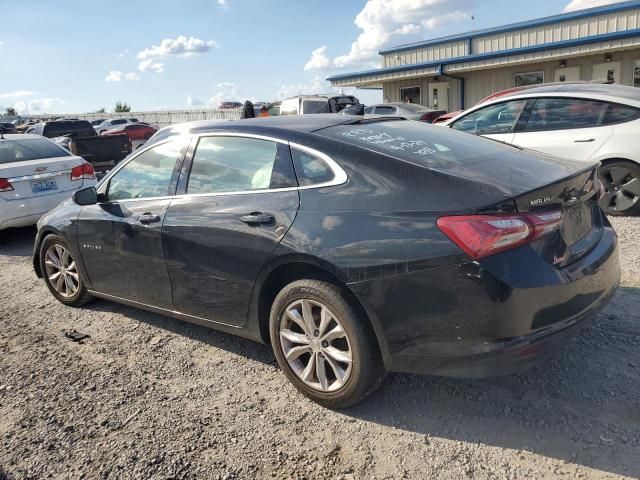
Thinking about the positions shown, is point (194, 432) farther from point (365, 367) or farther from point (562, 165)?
point (562, 165)

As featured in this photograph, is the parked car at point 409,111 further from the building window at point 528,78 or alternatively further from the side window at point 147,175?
the side window at point 147,175

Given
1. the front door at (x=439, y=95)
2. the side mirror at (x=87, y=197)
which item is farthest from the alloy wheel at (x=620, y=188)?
the front door at (x=439, y=95)

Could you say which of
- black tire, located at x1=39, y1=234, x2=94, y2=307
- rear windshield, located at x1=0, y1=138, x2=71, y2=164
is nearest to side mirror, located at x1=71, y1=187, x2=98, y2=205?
black tire, located at x1=39, y1=234, x2=94, y2=307

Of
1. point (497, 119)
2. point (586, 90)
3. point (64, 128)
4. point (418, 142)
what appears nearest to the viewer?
A: point (418, 142)

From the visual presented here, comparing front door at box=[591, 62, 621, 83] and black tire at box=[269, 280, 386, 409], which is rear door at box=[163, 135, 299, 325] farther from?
front door at box=[591, 62, 621, 83]

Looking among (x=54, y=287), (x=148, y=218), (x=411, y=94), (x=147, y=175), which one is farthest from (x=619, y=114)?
(x=411, y=94)

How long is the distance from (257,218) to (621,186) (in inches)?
208

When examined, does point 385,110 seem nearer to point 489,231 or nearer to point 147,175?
point 147,175

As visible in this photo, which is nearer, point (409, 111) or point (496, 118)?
point (496, 118)

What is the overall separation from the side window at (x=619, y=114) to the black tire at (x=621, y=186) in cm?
49

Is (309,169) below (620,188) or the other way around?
the other way around

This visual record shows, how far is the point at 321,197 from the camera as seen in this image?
3.00 meters

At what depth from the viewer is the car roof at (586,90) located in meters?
6.54

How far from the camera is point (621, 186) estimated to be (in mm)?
6566
